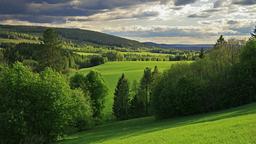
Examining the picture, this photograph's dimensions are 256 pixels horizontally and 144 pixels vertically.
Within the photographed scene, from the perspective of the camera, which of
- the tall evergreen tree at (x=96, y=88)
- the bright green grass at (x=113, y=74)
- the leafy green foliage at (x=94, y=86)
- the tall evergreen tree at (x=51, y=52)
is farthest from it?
the bright green grass at (x=113, y=74)

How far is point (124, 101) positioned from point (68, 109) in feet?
138

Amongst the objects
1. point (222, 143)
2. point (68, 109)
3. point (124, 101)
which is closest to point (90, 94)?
point (124, 101)

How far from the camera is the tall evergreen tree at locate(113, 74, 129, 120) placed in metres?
104

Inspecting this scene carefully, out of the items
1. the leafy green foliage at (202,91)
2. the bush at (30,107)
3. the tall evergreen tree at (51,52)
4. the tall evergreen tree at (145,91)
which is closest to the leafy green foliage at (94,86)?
the tall evergreen tree at (51,52)

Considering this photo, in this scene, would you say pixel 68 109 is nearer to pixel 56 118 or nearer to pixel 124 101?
pixel 56 118

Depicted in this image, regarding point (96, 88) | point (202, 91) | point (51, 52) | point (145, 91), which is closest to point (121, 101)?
point (145, 91)

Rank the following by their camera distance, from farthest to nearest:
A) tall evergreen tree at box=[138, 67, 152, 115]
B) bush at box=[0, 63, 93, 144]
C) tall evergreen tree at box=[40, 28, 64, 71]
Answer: tall evergreen tree at box=[138, 67, 152, 115], tall evergreen tree at box=[40, 28, 64, 71], bush at box=[0, 63, 93, 144]

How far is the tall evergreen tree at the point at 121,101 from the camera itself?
340 ft

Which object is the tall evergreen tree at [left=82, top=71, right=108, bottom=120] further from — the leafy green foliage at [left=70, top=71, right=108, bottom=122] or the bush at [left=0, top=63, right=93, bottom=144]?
the bush at [left=0, top=63, right=93, bottom=144]

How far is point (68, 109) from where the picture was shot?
63.3 meters

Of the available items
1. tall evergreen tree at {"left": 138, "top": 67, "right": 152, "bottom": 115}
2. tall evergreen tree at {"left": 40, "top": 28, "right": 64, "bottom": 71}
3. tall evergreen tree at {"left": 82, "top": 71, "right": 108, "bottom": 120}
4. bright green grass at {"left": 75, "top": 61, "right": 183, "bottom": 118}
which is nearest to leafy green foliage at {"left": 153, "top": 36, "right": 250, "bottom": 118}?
tall evergreen tree at {"left": 82, "top": 71, "right": 108, "bottom": 120}

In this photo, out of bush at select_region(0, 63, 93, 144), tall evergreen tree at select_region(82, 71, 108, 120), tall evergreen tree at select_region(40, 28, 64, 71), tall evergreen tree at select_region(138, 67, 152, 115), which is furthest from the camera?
tall evergreen tree at select_region(138, 67, 152, 115)

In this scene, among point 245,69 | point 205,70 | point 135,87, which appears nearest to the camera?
point 245,69

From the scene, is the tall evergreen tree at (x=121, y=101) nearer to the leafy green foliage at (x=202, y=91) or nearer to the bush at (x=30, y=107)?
the leafy green foliage at (x=202, y=91)
